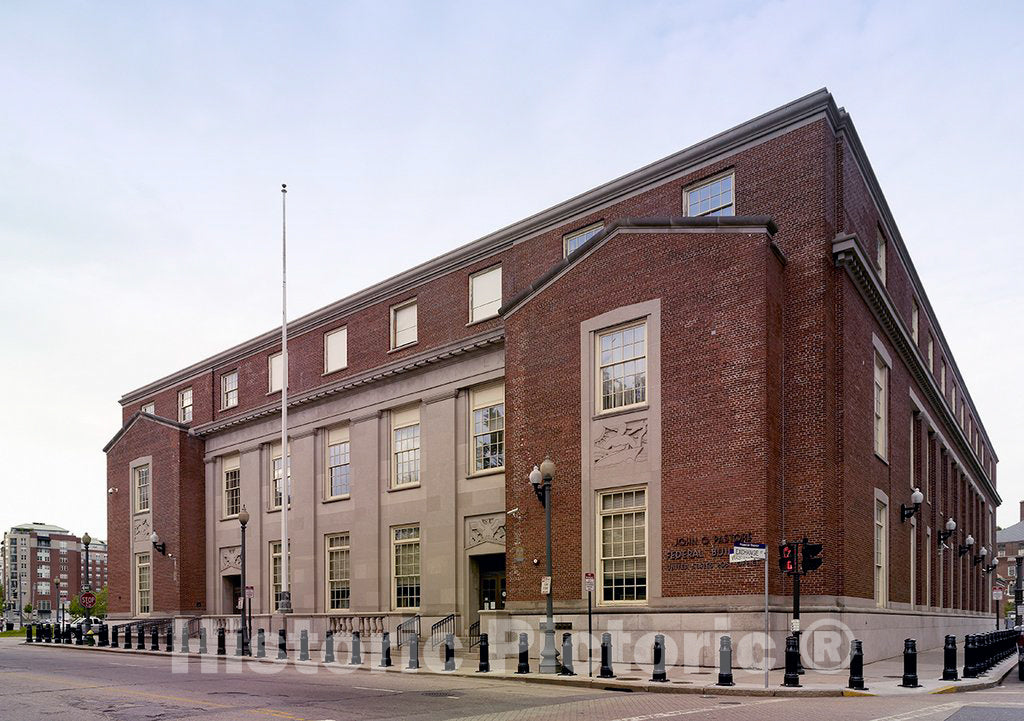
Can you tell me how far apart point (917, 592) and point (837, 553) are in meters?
13.5

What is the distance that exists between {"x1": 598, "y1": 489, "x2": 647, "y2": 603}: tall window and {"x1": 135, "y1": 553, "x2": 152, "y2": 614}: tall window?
33.8 m

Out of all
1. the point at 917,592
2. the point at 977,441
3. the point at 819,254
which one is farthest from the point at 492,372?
the point at 977,441

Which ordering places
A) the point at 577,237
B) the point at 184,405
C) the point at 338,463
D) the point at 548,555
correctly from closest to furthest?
the point at 548,555 → the point at 577,237 → the point at 338,463 → the point at 184,405

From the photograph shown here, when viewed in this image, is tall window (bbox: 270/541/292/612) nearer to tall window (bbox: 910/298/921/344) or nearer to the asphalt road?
the asphalt road

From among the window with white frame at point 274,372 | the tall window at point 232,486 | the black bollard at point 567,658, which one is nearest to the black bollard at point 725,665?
the black bollard at point 567,658

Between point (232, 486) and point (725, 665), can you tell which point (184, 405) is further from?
point (725, 665)

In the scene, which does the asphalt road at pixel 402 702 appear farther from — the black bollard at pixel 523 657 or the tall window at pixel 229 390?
the tall window at pixel 229 390

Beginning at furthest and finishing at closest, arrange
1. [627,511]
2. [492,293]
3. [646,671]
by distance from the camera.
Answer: [492,293], [627,511], [646,671]

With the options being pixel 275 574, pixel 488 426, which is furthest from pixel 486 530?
pixel 275 574

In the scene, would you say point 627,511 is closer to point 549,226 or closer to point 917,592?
point 549,226

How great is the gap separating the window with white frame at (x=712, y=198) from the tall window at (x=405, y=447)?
48.8ft

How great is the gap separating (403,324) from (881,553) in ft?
69.0

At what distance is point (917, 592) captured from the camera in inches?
1416

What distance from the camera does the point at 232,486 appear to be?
4925 centimetres
